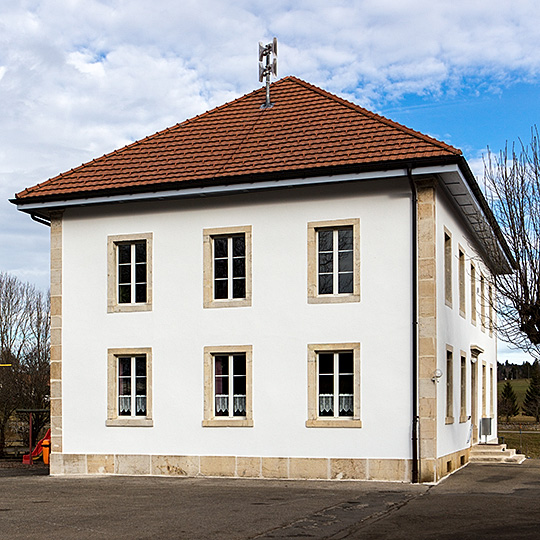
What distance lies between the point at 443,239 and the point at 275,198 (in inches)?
149

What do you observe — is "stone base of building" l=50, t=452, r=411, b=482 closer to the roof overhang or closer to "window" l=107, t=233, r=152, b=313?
"window" l=107, t=233, r=152, b=313

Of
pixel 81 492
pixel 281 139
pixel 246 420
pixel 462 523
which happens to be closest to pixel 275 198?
pixel 281 139

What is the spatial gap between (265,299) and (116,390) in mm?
4140

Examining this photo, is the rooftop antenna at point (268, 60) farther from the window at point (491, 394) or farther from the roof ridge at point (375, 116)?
the window at point (491, 394)

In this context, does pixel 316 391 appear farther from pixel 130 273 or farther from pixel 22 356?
pixel 22 356

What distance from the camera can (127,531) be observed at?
37.0 ft

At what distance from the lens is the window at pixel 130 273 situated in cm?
2062

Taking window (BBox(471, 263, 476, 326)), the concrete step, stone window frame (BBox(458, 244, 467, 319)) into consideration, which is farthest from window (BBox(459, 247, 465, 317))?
the concrete step

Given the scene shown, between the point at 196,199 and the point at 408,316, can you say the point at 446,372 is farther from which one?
the point at 196,199

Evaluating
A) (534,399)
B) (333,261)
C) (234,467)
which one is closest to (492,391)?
(333,261)

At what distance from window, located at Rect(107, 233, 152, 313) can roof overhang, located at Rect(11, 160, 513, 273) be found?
96 cm

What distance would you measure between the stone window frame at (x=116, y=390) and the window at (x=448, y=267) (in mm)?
6782

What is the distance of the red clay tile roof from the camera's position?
18.8 metres

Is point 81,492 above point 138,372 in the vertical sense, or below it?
below
